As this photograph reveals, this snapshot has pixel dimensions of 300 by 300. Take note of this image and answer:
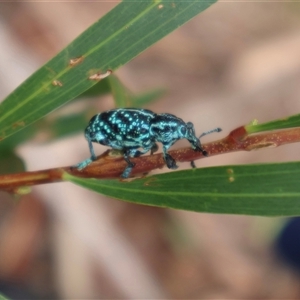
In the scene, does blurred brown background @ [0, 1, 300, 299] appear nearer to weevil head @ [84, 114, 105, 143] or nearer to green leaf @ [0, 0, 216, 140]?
weevil head @ [84, 114, 105, 143]

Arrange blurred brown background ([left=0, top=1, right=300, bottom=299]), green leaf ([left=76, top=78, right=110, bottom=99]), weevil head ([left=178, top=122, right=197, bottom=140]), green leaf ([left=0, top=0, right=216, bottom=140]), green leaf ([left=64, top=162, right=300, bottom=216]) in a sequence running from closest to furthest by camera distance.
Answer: green leaf ([left=64, top=162, right=300, bottom=216]) → green leaf ([left=0, top=0, right=216, bottom=140]) → weevil head ([left=178, top=122, right=197, bottom=140]) → green leaf ([left=76, top=78, right=110, bottom=99]) → blurred brown background ([left=0, top=1, right=300, bottom=299])

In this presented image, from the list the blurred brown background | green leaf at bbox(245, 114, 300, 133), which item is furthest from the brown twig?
the blurred brown background

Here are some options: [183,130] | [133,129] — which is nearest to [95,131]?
[133,129]

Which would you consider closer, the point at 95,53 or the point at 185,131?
the point at 95,53

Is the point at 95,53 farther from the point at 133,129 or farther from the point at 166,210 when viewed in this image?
the point at 166,210

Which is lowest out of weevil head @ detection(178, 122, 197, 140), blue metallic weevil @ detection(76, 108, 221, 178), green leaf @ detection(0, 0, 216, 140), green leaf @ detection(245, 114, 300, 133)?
green leaf @ detection(245, 114, 300, 133)

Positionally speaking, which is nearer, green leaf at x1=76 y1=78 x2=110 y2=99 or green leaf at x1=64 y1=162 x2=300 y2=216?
green leaf at x1=64 y1=162 x2=300 y2=216

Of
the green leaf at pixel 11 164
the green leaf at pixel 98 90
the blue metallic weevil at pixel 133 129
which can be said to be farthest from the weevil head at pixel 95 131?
the green leaf at pixel 11 164

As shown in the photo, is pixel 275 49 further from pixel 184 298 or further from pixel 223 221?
pixel 184 298
